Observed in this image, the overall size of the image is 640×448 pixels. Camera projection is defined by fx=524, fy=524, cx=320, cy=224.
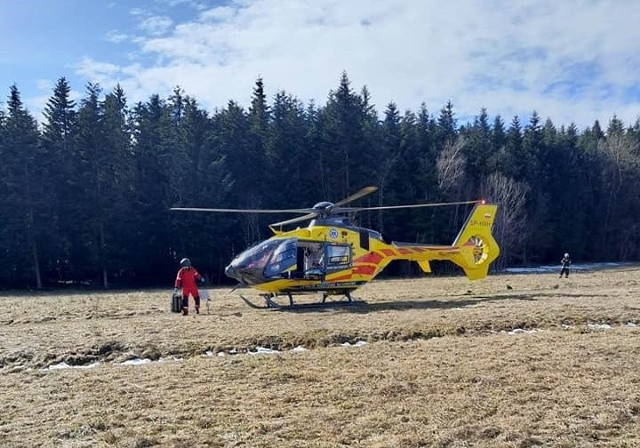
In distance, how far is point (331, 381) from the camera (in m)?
7.66

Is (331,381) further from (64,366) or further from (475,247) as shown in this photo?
(475,247)

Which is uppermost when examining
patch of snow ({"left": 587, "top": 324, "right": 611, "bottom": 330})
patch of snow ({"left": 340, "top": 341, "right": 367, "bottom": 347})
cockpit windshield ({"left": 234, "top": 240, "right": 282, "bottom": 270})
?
cockpit windshield ({"left": 234, "top": 240, "right": 282, "bottom": 270})

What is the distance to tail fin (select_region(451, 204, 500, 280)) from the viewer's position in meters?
19.2

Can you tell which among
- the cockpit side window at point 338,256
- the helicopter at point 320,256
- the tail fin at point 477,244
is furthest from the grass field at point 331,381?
the tail fin at point 477,244

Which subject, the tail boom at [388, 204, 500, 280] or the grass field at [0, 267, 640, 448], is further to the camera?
the tail boom at [388, 204, 500, 280]

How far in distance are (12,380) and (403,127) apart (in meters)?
44.0

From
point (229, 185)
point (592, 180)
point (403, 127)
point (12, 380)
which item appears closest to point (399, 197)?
point (403, 127)

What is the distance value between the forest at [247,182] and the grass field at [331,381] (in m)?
23.2

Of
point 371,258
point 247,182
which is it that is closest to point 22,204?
point 247,182

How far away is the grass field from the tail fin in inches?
204

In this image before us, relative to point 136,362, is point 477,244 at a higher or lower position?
higher

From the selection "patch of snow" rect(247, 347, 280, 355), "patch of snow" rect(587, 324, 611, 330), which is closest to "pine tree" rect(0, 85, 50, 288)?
"patch of snow" rect(247, 347, 280, 355)

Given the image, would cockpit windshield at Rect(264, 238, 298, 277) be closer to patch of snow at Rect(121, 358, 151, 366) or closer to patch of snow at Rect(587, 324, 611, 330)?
patch of snow at Rect(121, 358, 151, 366)

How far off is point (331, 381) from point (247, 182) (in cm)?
3433
